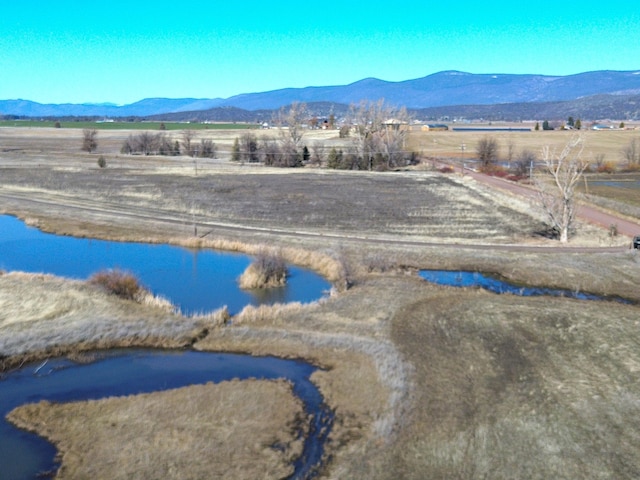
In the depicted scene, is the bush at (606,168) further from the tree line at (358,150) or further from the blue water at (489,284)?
the blue water at (489,284)

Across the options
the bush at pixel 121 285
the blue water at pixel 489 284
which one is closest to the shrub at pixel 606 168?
the blue water at pixel 489 284

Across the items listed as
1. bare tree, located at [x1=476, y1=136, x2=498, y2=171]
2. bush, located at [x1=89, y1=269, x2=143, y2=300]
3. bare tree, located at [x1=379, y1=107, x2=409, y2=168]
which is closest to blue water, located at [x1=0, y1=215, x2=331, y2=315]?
bush, located at [x1=89, y1=269, x2=143, y2=300]

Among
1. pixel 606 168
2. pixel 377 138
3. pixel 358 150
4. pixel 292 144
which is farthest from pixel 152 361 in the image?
pixel 606 168

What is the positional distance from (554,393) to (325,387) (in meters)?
5.89

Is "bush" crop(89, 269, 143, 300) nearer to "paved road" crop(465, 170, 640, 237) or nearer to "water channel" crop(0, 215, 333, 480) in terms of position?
"water channel" crop(0, 215, 333, 480)

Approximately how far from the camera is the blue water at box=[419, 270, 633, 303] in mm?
26234

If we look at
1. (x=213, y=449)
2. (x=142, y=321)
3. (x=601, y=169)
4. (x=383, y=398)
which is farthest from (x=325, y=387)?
(x=601, y=169)

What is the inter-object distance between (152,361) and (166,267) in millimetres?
11855

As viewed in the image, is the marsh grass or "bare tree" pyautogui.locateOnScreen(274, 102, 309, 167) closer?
the marsh grass

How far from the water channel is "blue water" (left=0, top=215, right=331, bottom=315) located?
0.14 feet

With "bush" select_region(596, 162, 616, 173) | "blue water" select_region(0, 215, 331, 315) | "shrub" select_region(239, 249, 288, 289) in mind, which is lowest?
"bush" select_region(596, 162, 616, 173)

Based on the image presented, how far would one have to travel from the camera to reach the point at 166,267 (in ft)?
101

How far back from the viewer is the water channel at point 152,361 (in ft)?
47.4

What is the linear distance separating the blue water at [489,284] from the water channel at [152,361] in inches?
207
